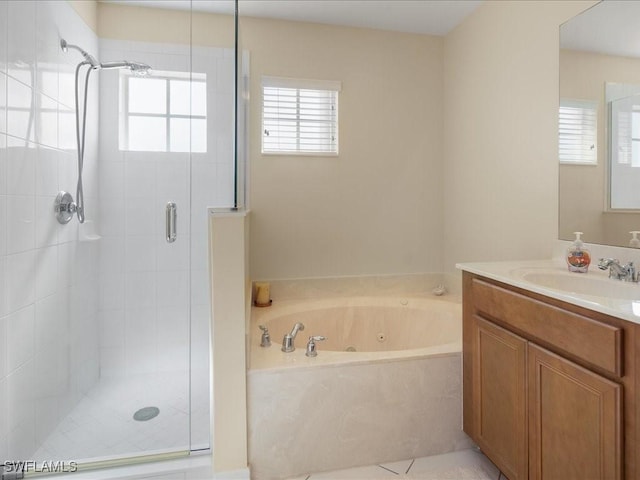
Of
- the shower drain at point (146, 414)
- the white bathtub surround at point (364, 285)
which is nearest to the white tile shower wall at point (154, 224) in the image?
the shower drain at point (146, 414)

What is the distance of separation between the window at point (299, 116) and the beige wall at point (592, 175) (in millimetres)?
1430

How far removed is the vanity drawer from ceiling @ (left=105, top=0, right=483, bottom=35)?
192 cm

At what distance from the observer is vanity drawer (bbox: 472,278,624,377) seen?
1.01 metres

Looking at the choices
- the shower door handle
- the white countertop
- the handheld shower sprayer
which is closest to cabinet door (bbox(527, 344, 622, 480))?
the white countertop

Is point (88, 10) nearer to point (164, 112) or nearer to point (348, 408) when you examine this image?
point (164, 112)

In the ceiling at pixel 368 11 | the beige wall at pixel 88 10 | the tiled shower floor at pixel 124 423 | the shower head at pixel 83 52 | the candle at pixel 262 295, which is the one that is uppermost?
the ceiling at pixel 368 11

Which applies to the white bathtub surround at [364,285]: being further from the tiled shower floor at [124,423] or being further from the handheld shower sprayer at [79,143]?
the handheld shower sprayer at [79,143]

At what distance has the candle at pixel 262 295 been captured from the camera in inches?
98.2

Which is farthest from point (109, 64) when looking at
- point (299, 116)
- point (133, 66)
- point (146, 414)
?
point (146, 414)

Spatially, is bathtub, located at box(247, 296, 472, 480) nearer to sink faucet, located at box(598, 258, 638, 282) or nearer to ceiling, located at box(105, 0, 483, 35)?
sink faucet, located at box(598, 258, 638, 282)

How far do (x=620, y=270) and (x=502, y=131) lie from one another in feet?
3.84

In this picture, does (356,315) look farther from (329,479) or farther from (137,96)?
(137,96)

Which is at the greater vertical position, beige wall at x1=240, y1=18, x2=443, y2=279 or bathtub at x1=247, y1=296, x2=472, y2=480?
beige wall at x1=240, y1=18, x2=443, y2=279

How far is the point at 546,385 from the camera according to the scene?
124cm
